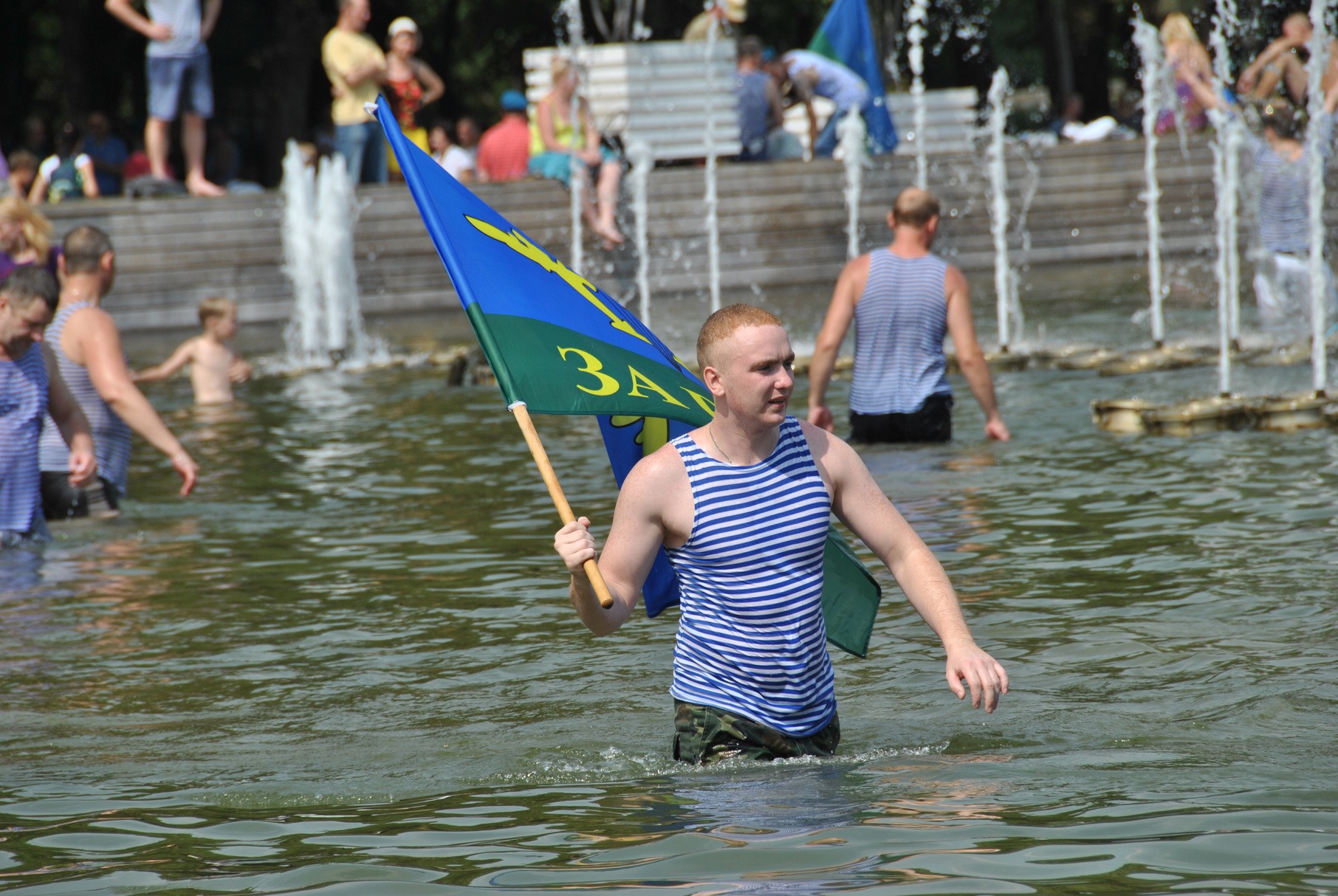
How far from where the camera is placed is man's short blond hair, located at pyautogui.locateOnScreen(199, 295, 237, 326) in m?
14.6

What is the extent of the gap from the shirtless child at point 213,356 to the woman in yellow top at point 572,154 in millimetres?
7592

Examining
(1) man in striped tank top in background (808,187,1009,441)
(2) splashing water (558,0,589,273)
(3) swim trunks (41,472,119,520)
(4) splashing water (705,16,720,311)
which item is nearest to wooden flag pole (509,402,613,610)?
(1) man in striped tank top in background (808,187,1009,441)

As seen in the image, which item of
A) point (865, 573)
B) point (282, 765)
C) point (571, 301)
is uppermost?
point (571, 301)

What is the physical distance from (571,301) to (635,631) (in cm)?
244

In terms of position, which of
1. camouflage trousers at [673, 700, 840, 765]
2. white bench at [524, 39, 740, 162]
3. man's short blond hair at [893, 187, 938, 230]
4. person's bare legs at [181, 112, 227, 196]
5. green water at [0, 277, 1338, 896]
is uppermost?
white bench at [524, 39, 740, 162]

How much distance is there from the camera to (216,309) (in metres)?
14.7

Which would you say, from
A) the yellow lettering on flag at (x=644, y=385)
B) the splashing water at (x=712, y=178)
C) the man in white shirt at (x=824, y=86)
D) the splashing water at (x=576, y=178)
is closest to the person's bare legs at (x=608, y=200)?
the splashing water at (x=576, y=178)

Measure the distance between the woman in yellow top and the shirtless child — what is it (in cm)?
759

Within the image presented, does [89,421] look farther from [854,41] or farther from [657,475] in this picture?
[854,41]

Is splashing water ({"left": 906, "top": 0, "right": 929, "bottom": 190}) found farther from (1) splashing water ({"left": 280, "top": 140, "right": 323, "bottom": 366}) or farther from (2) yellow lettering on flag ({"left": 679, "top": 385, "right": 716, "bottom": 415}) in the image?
(2) yellow lettering on flag ({"left": 679, "top": 385, "right": 716, "bottom": 415})

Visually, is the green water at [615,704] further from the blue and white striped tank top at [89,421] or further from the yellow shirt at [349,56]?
the yellow shirt at [349,56]

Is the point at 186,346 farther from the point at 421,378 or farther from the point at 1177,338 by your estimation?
the point at 1177,338

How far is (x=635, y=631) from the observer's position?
25.7 feet

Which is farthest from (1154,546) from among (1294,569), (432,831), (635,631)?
(432,831)
